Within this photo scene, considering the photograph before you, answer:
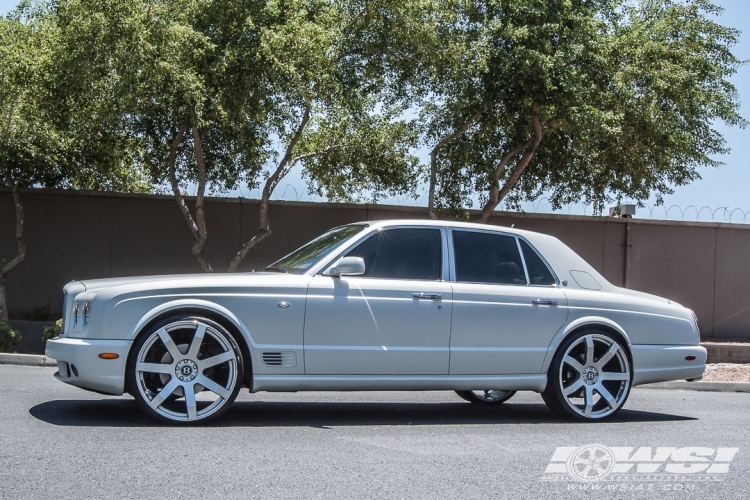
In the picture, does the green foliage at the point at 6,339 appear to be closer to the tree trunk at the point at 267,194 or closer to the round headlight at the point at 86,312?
the tree trunk at the point at 267,194

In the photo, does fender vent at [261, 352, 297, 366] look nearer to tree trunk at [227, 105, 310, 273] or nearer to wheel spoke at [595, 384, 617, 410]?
wheel spoke at [595, 384, 617, 410]

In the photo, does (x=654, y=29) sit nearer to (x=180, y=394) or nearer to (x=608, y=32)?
(x=608, y=32)

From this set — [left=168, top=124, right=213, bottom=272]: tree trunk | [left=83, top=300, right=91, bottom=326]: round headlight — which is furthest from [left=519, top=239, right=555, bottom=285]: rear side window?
[left=168, top=124, right=213, bottom=272]: tree trunk

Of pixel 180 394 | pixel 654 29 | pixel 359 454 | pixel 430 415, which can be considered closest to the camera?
pixel 359 454

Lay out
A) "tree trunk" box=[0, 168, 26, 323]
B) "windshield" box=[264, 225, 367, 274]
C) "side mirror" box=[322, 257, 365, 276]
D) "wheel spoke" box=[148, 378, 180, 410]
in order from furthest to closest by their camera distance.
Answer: "tree trunk" box=[0, 168, 26, 323]
"windshield" box=[264, 225, 367, 274]
"side mirror" box=[322, 257, 365, 276]
"wheel spoke" box=[148, 378, 180, 410]

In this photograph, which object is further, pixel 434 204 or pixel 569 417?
pixel 434 204

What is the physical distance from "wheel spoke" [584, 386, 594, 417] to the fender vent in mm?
2687

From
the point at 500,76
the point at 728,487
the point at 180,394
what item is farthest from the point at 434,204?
the point at 728,487

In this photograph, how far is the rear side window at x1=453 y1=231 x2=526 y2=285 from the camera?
25.5ft

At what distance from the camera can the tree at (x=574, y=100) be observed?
48.6ft

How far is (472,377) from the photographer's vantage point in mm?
7516

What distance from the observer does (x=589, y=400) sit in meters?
7.86

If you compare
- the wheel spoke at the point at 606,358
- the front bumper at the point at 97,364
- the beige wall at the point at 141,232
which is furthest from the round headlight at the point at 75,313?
the beige wall at the point at 141,232

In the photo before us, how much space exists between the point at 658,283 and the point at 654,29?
5590 millimetres
